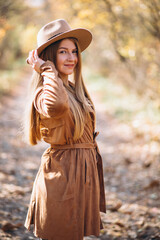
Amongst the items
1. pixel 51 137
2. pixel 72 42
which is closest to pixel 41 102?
pixel 51 137

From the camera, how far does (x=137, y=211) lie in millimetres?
4051

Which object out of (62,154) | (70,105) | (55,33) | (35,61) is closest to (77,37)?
(55,33)

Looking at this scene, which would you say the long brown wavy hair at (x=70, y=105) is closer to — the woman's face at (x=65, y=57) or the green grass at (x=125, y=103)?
the woman's face at (x=65, y=57)

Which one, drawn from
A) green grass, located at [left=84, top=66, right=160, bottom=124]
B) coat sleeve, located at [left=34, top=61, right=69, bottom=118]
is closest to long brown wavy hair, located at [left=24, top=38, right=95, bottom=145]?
coat sleeve, located at [left=34, top=61, right=69, bottom=118]

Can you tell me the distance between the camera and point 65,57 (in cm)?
221

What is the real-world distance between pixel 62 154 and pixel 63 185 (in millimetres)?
252

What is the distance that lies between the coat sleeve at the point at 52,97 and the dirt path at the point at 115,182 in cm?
68

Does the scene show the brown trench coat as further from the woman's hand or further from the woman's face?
the woman's face

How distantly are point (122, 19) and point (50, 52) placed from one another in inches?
284

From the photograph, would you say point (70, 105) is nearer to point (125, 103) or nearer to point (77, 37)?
point (77, 37)

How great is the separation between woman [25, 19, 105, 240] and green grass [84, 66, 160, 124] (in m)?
5.68

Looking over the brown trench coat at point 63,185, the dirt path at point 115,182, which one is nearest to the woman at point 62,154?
the brown trench coat at point 63,185

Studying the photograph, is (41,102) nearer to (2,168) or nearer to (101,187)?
(101,187)

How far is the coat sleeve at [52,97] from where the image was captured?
1868 mm
